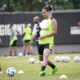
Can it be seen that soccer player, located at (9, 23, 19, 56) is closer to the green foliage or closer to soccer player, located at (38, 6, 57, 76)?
soccer player, located at (38, 6, 57, 76)

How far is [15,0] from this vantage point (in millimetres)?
59594

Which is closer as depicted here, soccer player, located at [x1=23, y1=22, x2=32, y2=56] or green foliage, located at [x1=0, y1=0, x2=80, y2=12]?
soccer player, located at [x1=23, y1=22, x2=32, y2=56]

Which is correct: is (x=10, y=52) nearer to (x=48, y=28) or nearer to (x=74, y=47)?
(x=74, y=47)

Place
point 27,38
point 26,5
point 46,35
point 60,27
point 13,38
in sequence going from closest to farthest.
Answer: point 46,35 → point 27,38 → point 13,38 → point 60,27 → point 26,5

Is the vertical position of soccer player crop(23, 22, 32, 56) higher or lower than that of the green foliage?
higher

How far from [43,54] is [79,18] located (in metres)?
18.8

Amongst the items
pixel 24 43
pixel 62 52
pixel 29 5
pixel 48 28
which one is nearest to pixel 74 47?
pixel 62 52

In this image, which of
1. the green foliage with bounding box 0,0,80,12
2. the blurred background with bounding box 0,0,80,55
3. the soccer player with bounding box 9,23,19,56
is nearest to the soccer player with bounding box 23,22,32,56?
the soccer player with bounding box 9,23,19,56

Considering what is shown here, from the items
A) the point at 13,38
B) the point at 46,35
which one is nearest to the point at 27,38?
the point at 13,38

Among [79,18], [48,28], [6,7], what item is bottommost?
[6,7]

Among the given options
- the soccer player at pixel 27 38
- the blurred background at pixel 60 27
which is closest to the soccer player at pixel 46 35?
the soccer player at pixel 27 38

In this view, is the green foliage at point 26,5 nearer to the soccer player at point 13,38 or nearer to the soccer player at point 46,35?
the soccer player at point 13,38

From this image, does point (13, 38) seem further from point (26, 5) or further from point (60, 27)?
point (26, 5)

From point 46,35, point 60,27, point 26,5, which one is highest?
point 46,35
